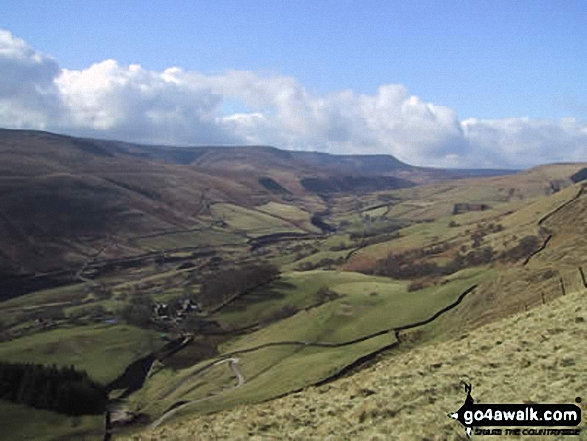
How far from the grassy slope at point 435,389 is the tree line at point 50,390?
53.3 m

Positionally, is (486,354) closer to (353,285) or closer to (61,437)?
(61,437)

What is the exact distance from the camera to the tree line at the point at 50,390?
263 feet

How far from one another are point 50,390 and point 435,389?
2947 inches

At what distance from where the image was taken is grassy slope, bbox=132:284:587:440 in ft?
75.1

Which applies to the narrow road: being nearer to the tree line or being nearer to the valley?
the valley

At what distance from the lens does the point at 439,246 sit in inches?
7515

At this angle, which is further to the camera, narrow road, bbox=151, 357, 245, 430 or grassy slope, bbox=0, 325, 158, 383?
grassy slope, bbox=0, 325, 158, 383

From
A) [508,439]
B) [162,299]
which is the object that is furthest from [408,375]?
[162,299]

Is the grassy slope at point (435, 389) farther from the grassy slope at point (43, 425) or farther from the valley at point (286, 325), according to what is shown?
the grassy slope at point (43, 425)

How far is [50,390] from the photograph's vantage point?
8250 cm

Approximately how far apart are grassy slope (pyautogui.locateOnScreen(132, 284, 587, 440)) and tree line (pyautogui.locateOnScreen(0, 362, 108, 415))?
175ft

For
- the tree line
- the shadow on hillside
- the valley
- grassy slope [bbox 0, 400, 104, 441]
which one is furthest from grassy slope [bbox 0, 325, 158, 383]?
the shadow on hillside

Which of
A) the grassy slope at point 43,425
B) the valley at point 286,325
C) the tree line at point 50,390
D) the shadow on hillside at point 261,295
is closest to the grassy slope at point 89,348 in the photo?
the valley at point 286,325

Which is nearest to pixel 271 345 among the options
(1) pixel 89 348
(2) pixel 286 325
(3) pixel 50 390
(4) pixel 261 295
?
(2) pixel 286 325
